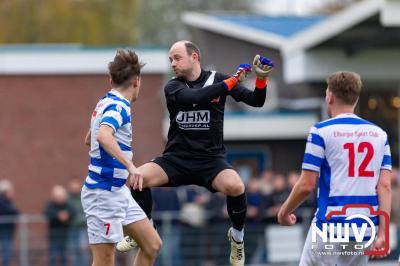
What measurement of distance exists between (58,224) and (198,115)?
430 inches

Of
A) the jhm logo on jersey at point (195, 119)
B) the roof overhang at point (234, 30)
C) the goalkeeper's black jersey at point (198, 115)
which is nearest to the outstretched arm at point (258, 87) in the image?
the goalkeeper's black jersey at point (198, 115)

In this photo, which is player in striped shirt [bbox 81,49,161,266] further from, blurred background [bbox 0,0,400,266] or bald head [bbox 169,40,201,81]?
blurred background [bbox 0,0,400,266]

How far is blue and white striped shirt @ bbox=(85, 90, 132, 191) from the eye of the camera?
386 inches

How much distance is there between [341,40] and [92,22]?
21.3 m

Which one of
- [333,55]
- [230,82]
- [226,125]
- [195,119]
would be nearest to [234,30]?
[226,125]

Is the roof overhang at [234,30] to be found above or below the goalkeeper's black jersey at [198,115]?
above

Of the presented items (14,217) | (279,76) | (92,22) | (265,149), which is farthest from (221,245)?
(92,22)

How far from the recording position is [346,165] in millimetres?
8930

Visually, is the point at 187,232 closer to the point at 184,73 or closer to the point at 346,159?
the point at 184,73

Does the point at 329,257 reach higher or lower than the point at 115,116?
lower

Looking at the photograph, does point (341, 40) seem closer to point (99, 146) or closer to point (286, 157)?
point (286, 157)

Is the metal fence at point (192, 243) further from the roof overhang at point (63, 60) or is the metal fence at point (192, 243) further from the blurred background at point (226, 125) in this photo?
the roof overhang at point (63, 60)

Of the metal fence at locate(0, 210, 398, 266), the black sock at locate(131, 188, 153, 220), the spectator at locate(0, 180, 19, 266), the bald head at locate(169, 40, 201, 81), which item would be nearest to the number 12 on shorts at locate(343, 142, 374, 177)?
the bald head at locate(169, 40, 201, 81)

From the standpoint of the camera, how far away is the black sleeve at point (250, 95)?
1055 centimetres
